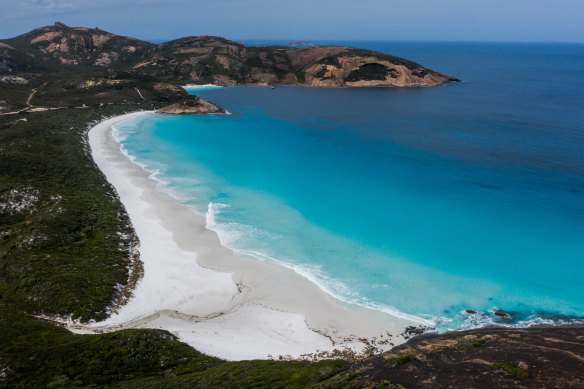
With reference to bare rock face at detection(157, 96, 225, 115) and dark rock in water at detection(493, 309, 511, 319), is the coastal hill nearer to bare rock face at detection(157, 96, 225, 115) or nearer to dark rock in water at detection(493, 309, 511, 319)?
bare rock face at detection(157, 96, 225, 115)

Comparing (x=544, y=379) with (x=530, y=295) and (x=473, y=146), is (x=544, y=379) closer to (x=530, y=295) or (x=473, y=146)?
(x=530, y=295)

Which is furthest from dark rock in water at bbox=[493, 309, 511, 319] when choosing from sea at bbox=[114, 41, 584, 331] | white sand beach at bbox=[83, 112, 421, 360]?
white sand beach at bbox=[83, 112, 421, 360]

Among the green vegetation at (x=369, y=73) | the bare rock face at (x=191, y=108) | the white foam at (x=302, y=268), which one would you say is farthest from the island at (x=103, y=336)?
the green vegetation at (x=369, y=73)

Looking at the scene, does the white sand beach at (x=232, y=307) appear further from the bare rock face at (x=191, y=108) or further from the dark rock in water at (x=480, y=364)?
the bare rock face at (x=191, y=108)

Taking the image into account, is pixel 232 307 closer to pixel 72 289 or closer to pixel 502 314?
pixel 72 289

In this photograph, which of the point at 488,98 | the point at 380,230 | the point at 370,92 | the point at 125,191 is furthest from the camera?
the point at 370,92

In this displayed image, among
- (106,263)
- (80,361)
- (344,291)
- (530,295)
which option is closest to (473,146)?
(530,295)
